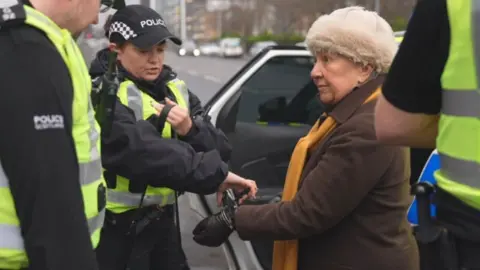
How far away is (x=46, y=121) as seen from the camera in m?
1.43

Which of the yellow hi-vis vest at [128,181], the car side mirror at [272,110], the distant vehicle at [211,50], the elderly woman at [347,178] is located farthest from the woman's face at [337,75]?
the distant vehicle at [211,50]

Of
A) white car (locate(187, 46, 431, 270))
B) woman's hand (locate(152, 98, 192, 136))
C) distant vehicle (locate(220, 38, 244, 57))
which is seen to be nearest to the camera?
woman's hand (locate(152, 98, 192, 136))

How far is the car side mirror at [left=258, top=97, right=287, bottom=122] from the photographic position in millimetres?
5523

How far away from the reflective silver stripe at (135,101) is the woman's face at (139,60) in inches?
3.2

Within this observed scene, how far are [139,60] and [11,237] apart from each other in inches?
51.1

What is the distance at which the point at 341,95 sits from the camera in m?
2.29

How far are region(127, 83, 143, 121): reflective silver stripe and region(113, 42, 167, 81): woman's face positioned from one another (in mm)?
81

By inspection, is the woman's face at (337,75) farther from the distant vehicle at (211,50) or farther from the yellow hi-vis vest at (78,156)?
the distant vehicle at (211,50)

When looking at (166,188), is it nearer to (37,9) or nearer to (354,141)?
(354,141)

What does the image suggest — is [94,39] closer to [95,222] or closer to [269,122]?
[269,122]

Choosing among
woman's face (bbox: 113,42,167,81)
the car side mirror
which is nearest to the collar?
woman's face (bbox: 113,42,167,81)

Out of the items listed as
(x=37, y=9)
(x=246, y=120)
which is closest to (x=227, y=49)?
(x=246, y=120)

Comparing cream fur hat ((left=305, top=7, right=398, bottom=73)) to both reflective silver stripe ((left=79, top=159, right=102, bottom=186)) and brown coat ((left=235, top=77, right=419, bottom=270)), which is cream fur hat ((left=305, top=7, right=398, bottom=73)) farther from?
reflective silver stripe ((left=79, top=159, right=102, bottom=186))

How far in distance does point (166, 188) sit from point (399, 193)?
0.94 metres
